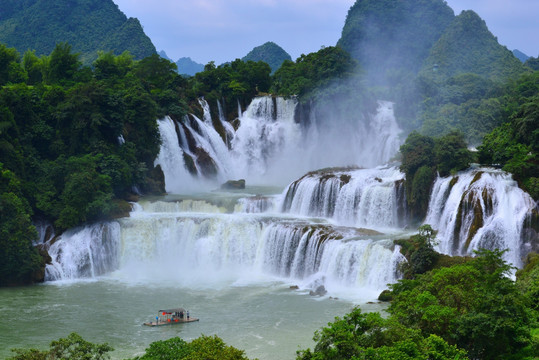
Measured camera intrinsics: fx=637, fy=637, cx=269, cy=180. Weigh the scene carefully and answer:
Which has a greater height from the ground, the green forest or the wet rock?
the green forest

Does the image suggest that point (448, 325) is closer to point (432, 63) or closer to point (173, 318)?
point (173, 318)

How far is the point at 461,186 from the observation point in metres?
26.5

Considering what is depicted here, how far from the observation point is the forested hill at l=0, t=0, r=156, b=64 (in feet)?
261

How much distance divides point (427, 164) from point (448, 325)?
47.9ft

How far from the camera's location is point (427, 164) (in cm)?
2889

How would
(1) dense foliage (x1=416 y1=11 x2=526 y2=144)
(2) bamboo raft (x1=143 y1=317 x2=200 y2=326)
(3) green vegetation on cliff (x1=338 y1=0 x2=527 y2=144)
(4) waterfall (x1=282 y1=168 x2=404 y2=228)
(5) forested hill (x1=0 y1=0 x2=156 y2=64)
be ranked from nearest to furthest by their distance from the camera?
(2) bamboo raft (x1=143 y1=317 x2=200 y2=326) → (4) waterfall (x1=282 y1=168 x2=404 y2=228) → (1) dense foliage (x1=416 y1=11 x2=526 y2=144) → (3) green vegetation on cliff (x1=338 y1=0 x2=527 y2=144) → (5) forested hill (x1=0 y1=0 x2=156 y2=64)

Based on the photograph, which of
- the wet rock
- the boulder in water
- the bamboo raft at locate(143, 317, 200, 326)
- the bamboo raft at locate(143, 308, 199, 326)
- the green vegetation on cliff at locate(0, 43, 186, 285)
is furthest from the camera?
the boulder in water

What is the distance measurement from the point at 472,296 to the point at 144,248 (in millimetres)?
18448

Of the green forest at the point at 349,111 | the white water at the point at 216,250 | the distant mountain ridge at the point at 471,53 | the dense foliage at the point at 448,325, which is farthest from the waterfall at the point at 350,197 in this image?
the distant mountain ridge at the point at 471,53

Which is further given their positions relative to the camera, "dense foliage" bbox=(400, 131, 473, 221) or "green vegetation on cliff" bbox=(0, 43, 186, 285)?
"green vegetation on cliff" bbox=(0, 43, 186, 285)

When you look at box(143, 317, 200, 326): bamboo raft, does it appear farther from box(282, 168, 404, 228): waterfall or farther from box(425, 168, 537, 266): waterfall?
box(282, 168, 404, 228): waterfall

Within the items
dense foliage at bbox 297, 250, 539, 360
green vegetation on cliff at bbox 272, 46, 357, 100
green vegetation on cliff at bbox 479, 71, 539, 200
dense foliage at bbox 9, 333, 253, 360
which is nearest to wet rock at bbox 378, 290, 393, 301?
dense foliage at bbox 297, 250, 539, 360

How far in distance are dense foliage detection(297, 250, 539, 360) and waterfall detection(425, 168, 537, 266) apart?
693 centimetres

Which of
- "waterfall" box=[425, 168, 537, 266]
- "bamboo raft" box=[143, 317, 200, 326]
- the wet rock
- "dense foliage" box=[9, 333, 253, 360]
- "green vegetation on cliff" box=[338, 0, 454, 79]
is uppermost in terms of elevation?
"green vegetation on cliff" box=[338, 0, 454, 79]
